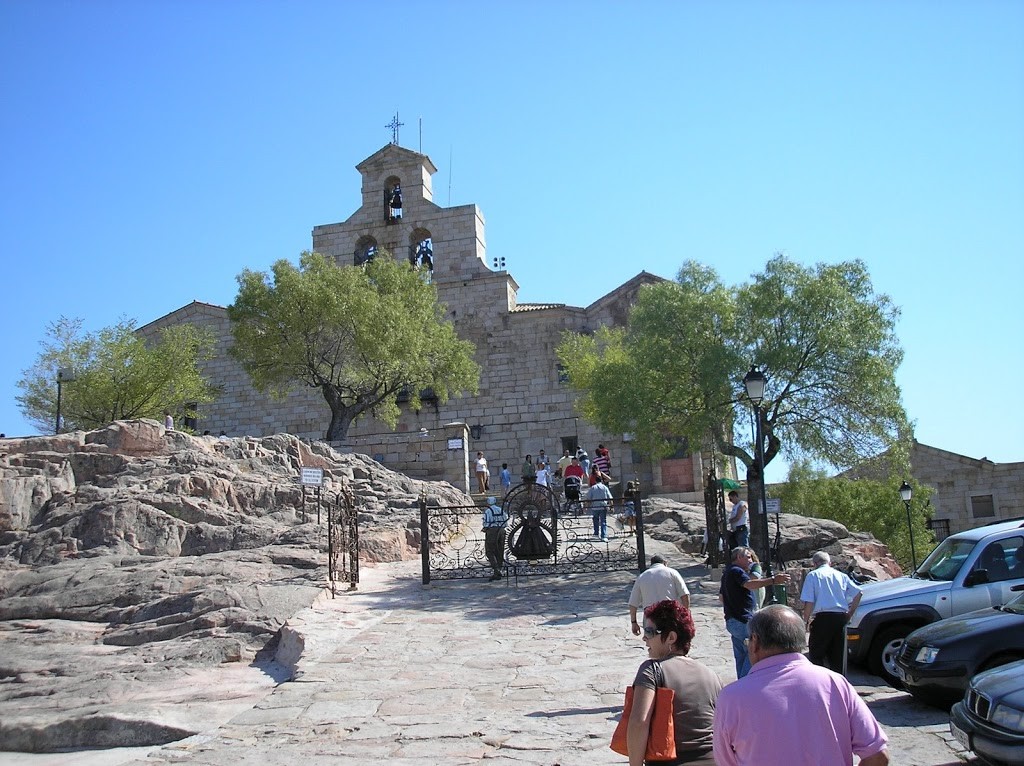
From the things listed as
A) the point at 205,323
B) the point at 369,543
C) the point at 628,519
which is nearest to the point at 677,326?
the point at 628,519

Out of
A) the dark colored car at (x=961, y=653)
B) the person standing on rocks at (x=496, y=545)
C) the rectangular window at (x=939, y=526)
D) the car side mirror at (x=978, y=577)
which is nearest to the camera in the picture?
the dark colored car at (x=961, y=653)

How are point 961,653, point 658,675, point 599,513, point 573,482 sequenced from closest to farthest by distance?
point 658,675
point 961,653
point 599,513
point 573,482

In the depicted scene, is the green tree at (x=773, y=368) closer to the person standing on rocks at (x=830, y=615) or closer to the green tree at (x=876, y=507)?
the person standing on rocks at (x=830, y=615)

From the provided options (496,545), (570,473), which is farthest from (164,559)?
(570,473)

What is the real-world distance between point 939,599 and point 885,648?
693mm

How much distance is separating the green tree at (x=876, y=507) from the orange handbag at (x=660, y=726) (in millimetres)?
28538

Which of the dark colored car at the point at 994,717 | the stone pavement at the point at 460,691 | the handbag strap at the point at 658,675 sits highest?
the handbag strap at the point at 658,675

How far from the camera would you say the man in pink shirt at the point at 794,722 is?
3.08 metres

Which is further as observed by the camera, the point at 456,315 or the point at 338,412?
the point at 456,315

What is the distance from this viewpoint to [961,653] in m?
6.93

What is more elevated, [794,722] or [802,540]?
[794,722]

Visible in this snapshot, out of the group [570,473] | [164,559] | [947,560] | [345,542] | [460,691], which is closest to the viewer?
[460,691]

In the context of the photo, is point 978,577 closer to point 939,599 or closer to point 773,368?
point 939,599

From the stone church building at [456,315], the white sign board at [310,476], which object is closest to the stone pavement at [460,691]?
the white sign board at [310,476]
